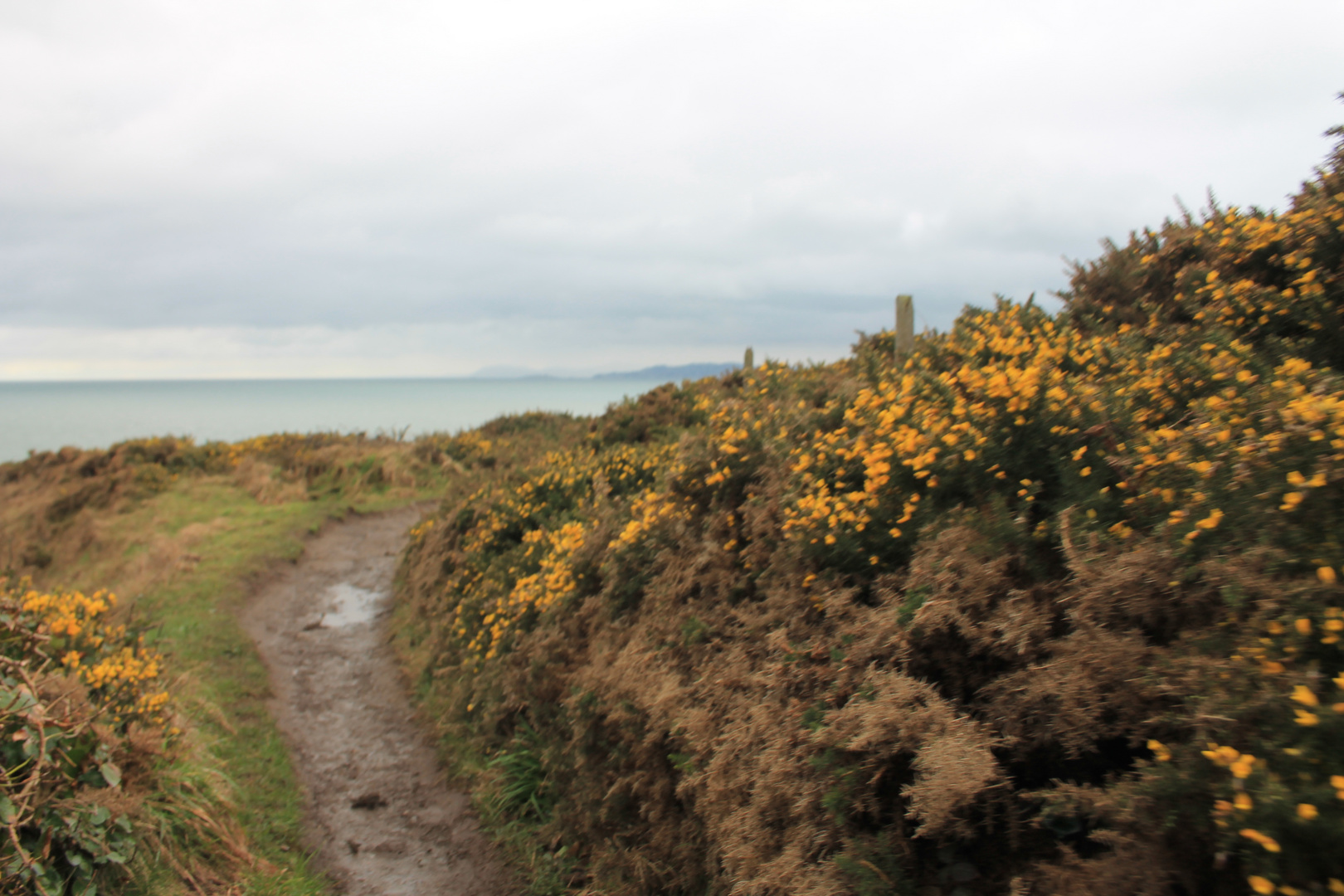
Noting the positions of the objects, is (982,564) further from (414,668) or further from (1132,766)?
(414,668)

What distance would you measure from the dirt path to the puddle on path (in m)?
0.03

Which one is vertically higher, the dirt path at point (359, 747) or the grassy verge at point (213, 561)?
the grassy verge at point (213, 561)

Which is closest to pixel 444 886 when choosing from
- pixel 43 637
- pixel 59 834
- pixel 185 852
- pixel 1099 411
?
pixel 185 852

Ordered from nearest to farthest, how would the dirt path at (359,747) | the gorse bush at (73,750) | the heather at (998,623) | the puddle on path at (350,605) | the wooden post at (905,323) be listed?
the heather at (998,623), the gorse bush at (73,750), the dirt path at (359,747), the wooden post at (905,323), the puddle on path at (350,605)

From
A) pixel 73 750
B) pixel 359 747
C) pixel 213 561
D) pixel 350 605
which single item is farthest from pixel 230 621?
pixel 73 750

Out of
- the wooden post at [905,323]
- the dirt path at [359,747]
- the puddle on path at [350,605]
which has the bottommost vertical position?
the dirt path at [359,747]

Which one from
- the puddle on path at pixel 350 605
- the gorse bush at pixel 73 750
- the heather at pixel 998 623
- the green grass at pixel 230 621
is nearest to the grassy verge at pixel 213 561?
→ the green grass at pixel 230 621

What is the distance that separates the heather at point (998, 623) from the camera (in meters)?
2.31

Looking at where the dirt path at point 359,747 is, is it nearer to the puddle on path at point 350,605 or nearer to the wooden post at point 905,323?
the puddle on path at point 350,605

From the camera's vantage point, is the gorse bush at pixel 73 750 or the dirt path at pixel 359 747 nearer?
the gorse bush at pixel 73 750

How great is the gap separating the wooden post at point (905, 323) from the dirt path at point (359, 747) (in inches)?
228

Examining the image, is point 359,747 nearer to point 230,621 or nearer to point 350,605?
point 230,621

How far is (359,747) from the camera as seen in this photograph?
839 centimetres

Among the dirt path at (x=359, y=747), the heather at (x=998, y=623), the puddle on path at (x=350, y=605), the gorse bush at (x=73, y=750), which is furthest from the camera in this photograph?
the puddle on path at (x=350, y=605)
